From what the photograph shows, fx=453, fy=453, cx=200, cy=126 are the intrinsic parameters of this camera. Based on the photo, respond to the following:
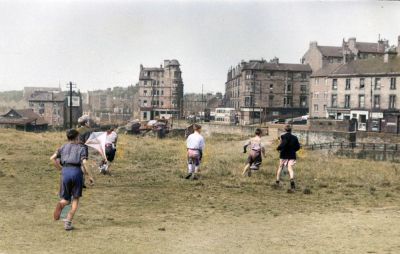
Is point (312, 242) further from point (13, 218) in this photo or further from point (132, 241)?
point (13, 218)

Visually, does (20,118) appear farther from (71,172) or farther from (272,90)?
(71,172)

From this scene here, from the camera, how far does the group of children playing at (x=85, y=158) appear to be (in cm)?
802

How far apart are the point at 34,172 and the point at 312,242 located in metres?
11.3

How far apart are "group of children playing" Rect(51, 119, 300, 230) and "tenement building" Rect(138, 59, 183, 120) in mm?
93832

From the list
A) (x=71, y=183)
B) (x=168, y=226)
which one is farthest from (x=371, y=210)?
(x=71, y=183)

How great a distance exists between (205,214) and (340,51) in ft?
286

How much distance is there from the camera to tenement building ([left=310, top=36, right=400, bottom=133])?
59.7 metres

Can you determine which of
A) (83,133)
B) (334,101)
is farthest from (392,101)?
(83,133)

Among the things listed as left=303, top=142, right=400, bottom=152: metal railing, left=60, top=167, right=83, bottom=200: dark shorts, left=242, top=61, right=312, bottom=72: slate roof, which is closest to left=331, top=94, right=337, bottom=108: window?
left=242, top=61, right=312, bottom=72: slate roof

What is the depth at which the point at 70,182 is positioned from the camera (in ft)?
26.3

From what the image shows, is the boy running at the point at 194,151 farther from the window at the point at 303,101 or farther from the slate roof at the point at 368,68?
the window at the point at 303,101

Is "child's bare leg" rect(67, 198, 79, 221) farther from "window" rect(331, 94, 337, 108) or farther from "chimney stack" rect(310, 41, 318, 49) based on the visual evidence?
"chimney stack" rect(310, 41, 318, 49)

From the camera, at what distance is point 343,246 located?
7.00m

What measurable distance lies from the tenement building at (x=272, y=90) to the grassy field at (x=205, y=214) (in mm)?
71444
